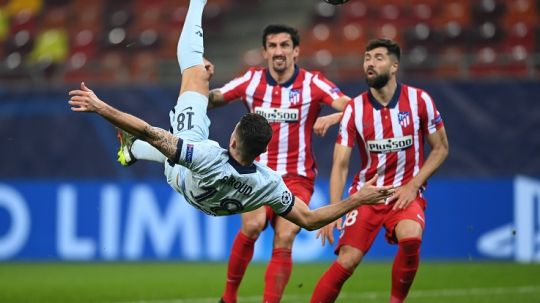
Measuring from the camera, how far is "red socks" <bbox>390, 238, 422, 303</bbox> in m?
8.26

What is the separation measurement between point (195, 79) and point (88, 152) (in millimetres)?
7568

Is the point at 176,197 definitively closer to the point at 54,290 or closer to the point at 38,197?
the point at 38,197

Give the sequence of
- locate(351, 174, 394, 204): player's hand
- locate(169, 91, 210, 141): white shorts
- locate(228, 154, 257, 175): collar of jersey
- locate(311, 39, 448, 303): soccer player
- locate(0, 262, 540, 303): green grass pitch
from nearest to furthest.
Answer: locate(351, 174, 394, 204): player's hand, locate(228, 154, 257, 175): collar of jersey, locate(169, 91, 210, 141): white shorts, locate(311, 39, 448, 303): soccer player, locate(0, 262, 540, 303): green grass pitch

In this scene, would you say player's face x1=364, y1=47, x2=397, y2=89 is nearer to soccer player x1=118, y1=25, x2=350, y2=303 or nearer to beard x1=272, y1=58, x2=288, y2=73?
soccer player x1=118, y1=25, x2=350, y2=303

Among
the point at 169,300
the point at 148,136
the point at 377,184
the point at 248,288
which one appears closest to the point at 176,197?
the point at 248,288

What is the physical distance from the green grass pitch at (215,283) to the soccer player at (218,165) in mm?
2774

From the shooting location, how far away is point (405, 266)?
27.3 feet

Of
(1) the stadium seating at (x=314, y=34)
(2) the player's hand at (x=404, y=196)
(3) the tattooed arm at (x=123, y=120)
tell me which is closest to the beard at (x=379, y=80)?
(2) the player's hand at (x=404, y=196)

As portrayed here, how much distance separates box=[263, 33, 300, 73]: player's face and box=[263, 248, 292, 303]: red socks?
5.87ft

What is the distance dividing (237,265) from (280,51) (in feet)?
6.67

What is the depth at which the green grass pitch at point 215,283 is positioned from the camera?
10562 millimetres

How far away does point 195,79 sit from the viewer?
331 inches

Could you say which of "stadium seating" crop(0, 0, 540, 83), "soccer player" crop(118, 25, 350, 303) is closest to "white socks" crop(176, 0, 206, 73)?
"soccer player" crop(118, 25, 350, 303)

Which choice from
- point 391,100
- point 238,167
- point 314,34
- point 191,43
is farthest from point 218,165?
point 314,34
